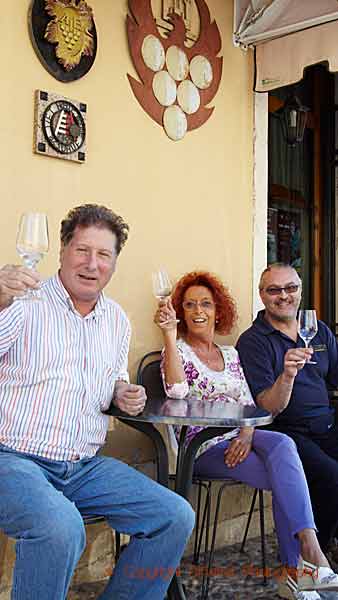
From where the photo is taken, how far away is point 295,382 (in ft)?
11.4

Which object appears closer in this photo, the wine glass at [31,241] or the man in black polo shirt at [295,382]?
the wine glass at [31,241]

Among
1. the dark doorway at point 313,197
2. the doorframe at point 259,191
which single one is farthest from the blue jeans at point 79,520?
the dark doorway at point 313,197

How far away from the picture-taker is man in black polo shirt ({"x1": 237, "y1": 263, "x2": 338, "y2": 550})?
305cm

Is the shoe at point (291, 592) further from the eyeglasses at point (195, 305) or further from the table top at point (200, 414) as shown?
the eyeglasses at point (195, 305)

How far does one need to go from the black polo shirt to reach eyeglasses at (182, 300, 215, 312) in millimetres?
260

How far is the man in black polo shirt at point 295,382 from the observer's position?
3.05 meters

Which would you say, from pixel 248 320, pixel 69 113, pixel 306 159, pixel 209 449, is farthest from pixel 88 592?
pixel 306 159

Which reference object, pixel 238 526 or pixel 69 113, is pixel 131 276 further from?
pixel 238 526

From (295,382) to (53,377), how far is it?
150 centimetres

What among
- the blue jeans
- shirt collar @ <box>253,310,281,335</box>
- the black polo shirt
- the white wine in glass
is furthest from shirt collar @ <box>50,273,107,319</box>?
shirt collar @ <box>253,310,281,335</box>

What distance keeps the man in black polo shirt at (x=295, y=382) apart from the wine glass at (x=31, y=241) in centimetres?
129

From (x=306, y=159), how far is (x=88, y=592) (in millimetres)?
3654

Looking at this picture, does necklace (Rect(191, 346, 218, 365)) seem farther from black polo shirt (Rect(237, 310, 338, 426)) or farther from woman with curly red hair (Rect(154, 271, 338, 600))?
black polo shirt (Rect(237, 310, 338, 426))

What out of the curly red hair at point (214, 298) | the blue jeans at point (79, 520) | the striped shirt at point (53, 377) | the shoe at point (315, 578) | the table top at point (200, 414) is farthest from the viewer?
the curly red hair at point (214, 298)
